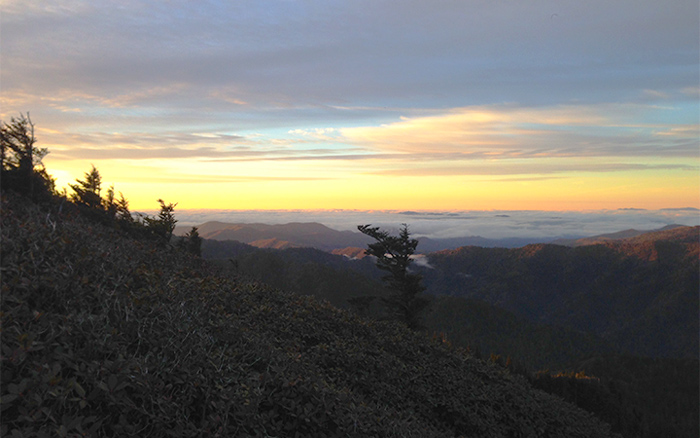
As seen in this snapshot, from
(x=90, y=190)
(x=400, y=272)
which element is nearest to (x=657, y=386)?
(x=400, y=272)

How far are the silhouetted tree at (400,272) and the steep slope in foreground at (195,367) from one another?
19.7m

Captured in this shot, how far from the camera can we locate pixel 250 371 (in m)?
5.48

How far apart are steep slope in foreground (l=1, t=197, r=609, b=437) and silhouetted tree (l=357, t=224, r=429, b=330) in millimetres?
19651

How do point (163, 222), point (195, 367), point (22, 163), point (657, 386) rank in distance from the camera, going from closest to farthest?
1. point (195, 367)
2. point (22, 163)
3. point (163, 222)
4. point (657, 386)

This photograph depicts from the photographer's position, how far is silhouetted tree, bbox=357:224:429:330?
30.0 m

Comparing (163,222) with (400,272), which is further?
(163,222)

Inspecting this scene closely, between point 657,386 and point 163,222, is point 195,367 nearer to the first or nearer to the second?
point 163,222

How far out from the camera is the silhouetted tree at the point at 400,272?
98.5 feet

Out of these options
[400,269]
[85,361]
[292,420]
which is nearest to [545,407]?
[292,420]

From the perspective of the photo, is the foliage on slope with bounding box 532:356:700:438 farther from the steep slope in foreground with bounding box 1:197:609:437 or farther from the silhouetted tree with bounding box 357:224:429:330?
the steep slope in foreground with bounding box 1:197:609:437

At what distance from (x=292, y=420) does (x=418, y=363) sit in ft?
17.3

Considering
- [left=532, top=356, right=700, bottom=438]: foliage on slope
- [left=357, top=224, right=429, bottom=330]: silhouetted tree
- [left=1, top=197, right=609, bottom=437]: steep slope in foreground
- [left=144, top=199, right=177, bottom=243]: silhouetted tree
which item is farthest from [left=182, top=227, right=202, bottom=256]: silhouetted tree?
[left=532, top=356, right=700, bottom=438]: foliage on slope

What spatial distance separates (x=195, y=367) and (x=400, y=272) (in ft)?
86.0

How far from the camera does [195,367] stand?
16.3 feet
